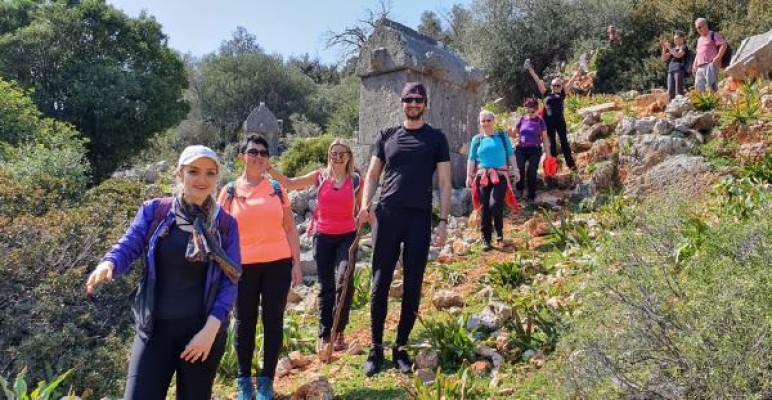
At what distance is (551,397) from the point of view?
2795 mm

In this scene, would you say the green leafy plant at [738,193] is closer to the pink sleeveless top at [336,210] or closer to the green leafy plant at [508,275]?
the green leafy plant at [508,275]

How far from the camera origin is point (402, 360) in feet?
12.8

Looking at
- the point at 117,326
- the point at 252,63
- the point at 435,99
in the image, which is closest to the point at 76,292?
the point at 117,326

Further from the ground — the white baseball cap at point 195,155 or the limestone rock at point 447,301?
the white baseball cap at point 195,155

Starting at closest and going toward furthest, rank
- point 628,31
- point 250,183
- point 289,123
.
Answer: point 250,183 → point 628,31 → point 289,123

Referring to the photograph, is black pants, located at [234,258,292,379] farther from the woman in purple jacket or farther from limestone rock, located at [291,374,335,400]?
the woman in purple jacket

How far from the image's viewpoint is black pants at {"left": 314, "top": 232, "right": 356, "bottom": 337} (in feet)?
14.8

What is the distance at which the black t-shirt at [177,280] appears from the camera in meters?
2.56

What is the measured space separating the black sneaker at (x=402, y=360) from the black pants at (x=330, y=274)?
679 millimetres

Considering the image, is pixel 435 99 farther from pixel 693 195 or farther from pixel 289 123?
pixel 289 123

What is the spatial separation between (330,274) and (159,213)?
2.02 m

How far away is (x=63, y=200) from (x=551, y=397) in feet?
20.9

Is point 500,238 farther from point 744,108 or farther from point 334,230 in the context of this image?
point 744,108

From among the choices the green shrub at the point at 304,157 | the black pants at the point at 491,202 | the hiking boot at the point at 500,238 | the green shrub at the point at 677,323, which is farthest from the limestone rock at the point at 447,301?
the green shrub at the point at 304,157
